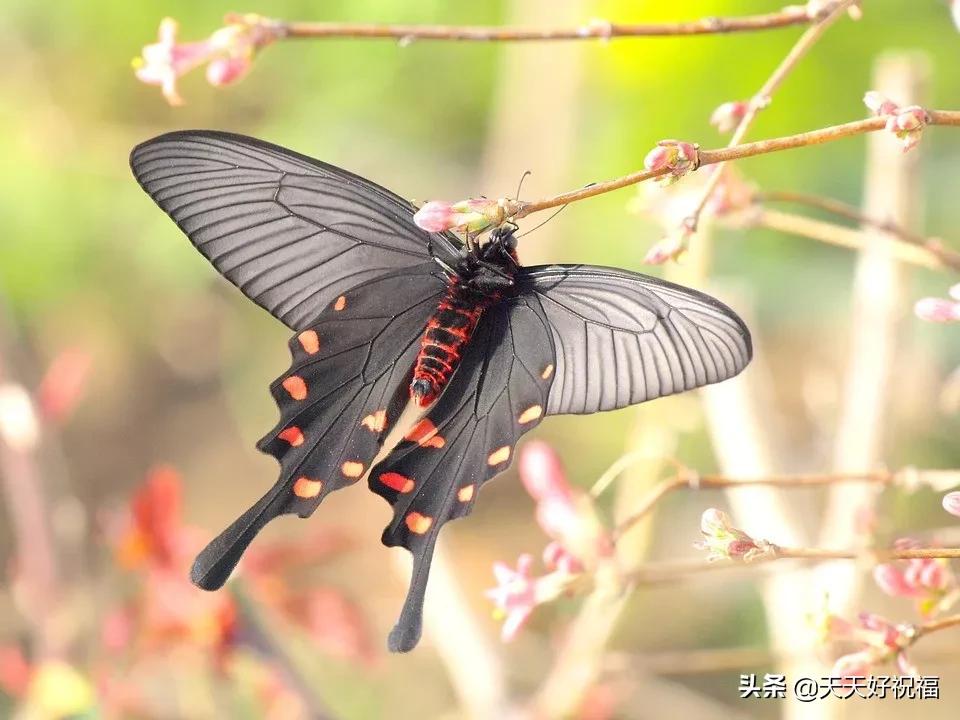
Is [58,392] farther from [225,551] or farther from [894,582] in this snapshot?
[894,582]

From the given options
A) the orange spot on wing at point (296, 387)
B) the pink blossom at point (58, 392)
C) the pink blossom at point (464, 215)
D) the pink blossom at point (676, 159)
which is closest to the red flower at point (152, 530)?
the pink blossom at point (58, 392)

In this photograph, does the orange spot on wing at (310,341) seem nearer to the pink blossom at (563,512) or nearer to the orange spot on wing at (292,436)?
the orange spot on wing at (292,436)

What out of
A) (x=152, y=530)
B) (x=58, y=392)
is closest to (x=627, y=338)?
(x=152, y=530)

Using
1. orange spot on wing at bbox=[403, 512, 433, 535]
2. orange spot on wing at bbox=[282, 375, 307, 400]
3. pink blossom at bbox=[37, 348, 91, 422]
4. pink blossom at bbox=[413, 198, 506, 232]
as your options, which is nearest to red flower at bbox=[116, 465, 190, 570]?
pink blossom at bbox=[37, 348, 91, 422]

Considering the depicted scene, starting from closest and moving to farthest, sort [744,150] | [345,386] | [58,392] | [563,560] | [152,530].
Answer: [744,150]
[563,560]
[345,386]
[152,530]
[58,392]

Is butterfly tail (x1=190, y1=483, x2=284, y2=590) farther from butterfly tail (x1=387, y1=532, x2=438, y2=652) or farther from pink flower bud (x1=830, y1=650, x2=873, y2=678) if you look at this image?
pink flower bud (x1=830, y1=650, x2=873, y2=678)

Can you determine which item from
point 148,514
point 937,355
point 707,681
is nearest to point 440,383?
point 148,514

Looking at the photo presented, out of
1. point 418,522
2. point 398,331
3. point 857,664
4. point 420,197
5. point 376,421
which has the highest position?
point 420,197
